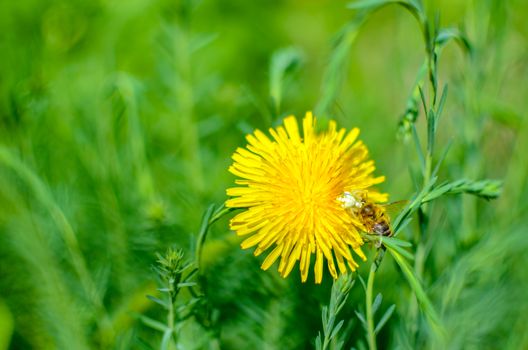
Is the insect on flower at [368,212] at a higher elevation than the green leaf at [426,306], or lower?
higher

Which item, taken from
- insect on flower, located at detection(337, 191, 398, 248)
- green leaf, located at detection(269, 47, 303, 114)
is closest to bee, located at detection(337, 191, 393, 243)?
insect on flower, located at detection(337, 191, 398, 248)

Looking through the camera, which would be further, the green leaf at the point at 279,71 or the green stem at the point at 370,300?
the green leaf at the point at 279,71

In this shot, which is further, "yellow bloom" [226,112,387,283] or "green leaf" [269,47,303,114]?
"green leaf" [269,47,303,114]

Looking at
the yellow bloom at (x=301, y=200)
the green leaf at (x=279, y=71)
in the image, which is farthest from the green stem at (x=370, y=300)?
the green leaf at (x=279, y=71)

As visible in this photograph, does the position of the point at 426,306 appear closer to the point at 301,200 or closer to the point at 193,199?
the point at 301,200

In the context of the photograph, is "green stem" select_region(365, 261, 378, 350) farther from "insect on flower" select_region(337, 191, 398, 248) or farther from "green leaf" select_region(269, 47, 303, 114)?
"green leaf" select_region(269, 47, 303, 114)

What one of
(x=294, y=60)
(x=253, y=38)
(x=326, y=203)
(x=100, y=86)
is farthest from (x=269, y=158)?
(x=253, y=38)

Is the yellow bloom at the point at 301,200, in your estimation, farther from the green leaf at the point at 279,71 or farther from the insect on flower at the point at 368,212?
the green leaf at the point at 279,71
